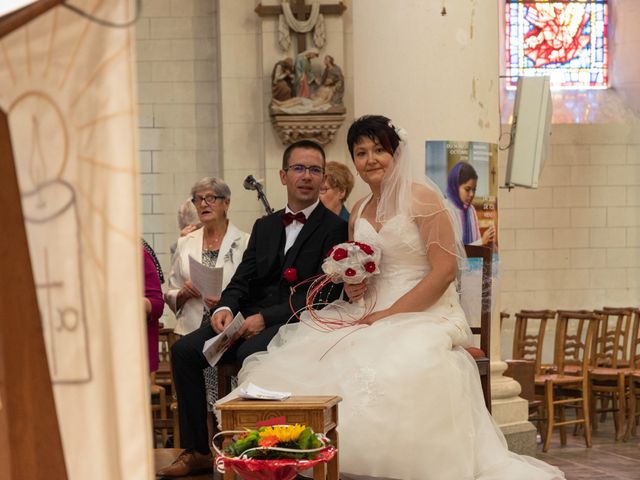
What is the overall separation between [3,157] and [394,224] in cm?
339

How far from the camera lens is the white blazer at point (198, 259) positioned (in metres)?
6.51

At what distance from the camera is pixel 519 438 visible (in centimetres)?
665

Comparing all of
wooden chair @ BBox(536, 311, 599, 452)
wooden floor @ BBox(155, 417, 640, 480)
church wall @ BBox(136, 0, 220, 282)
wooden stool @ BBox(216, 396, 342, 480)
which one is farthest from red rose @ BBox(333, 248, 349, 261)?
church wall @ BBox(136, 0, 220, 282)

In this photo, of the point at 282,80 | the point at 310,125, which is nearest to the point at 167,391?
the point at 310,125

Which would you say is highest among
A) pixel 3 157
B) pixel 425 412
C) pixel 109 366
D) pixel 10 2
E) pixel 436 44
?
pixel 436 44

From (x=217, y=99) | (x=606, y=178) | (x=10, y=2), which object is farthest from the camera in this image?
(x=606, y=178)

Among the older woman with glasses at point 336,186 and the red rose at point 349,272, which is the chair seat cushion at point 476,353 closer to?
the red rose at point 349,272

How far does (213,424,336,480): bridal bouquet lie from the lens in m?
3.69

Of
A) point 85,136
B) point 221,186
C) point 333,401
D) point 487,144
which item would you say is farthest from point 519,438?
point 85,136

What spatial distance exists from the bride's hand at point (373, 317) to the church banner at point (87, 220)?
319cm

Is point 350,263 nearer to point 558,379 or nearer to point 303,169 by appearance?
point 303,169

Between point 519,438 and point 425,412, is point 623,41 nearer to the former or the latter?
point 519,438

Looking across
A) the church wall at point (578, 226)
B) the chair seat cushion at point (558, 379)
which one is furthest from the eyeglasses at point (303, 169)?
the church wall at point (578, 226)

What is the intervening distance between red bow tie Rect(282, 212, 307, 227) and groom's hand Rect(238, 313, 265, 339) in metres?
0.53
